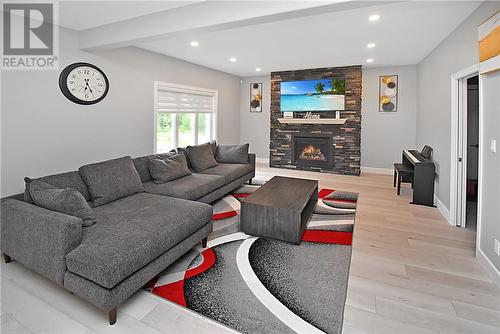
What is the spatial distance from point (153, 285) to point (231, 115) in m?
6.18

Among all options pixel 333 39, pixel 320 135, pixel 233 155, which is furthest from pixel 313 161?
pixel 333 39

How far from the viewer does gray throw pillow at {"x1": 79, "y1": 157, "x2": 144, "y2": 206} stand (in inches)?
117

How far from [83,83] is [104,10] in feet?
4.03

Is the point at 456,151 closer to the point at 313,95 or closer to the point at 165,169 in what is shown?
the point at 165,169

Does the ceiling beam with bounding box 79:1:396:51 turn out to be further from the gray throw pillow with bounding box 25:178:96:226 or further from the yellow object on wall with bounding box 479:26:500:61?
the gray throw pillow with bounding box 25:178:96:226

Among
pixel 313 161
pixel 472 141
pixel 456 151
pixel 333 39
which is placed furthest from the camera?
pixel 313 161

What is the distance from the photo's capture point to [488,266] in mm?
2512

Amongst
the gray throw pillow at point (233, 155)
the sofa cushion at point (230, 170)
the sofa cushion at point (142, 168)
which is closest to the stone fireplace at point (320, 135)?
the gray throw pillow at point (233, 155)

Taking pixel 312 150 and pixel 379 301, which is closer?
pixel 379 301

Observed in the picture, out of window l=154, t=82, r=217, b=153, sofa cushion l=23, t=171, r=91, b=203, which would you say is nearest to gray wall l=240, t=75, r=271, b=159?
window l=154, t=82, r=217, b=153

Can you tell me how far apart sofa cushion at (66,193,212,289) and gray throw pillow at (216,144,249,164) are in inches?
106

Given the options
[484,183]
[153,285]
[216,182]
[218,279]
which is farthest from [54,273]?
[484,183]

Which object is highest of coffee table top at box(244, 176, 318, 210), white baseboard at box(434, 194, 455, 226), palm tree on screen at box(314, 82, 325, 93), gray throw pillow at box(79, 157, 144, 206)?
palm tree on screen at box(314, 82, 325, 93)

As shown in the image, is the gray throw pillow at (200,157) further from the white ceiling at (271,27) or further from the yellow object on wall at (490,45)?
the yellow object on wall at (490,45)
